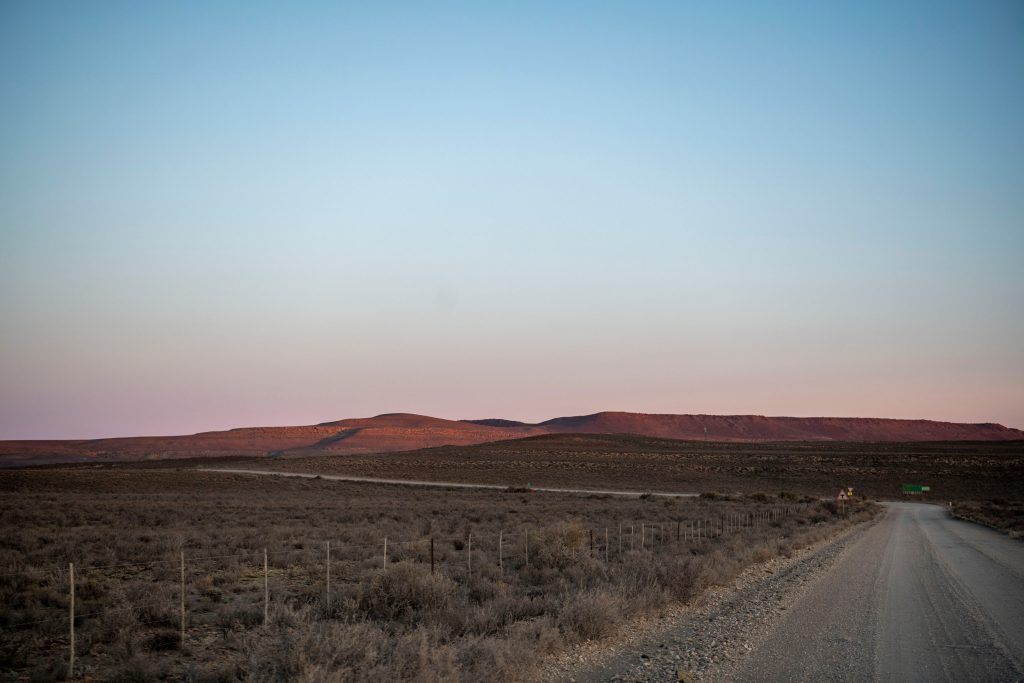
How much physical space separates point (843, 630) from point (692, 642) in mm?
2581

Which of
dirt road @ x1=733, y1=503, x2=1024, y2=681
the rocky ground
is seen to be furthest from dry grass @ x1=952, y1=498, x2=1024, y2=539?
the rocky ground

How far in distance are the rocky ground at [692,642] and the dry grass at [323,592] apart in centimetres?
36

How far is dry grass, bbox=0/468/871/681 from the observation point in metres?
8.06

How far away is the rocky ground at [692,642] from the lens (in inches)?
329

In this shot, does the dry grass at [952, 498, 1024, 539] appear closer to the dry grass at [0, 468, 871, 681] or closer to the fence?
the dry grass at [0, 468, 871, 681]

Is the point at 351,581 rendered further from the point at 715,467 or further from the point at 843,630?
the point at 715,467

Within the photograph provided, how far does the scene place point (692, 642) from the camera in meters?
9.92

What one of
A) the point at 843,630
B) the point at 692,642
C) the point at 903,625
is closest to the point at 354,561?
the point at 692,642

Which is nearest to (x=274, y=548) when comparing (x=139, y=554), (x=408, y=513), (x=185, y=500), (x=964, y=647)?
(x=139, y=554)

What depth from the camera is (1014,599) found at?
13344mm

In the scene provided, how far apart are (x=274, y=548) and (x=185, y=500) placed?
23.5 meters

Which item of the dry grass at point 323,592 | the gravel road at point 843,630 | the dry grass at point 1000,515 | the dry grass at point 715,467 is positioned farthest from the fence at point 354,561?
the dry grass at point 715,467

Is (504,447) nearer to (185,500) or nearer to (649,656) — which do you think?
(185,500)

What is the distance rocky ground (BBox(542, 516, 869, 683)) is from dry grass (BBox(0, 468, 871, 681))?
36 centimetres
